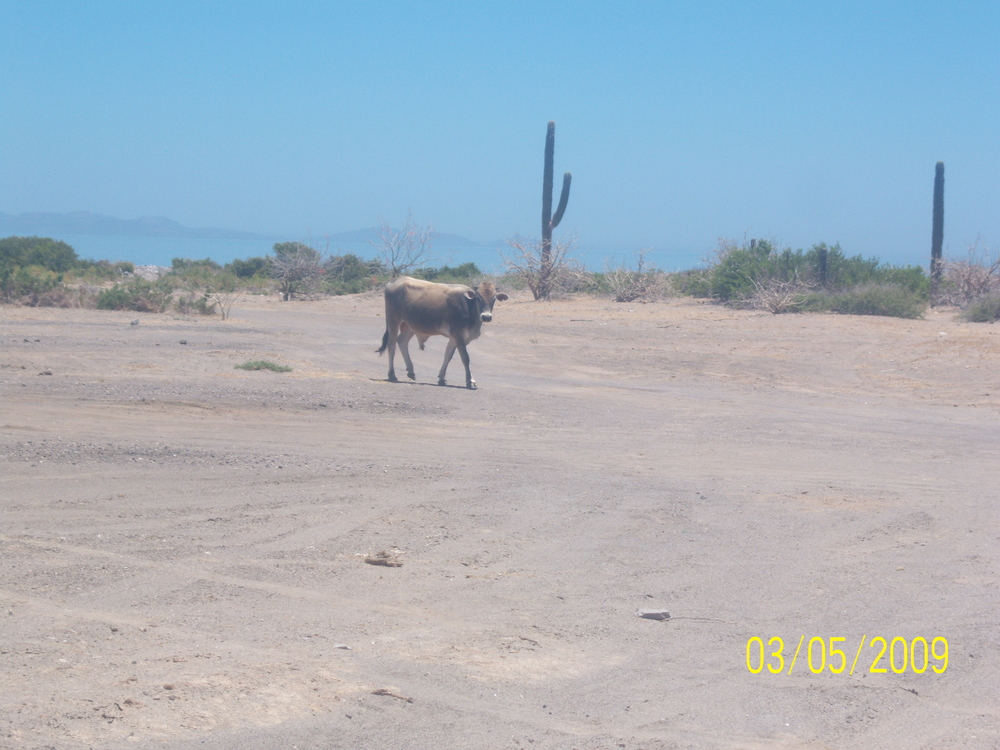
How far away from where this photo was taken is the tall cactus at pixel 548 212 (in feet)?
120

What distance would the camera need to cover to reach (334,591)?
5.93 m

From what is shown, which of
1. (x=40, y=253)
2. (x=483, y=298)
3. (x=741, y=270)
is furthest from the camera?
Result: (x=40, y=253)

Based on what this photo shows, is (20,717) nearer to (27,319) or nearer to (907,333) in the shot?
(27,319)

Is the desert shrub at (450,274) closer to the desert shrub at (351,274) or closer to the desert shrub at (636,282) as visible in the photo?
the desert shrub at (351,274)

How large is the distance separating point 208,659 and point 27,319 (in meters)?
19.8

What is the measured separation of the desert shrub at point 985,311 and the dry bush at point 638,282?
38.1 ft

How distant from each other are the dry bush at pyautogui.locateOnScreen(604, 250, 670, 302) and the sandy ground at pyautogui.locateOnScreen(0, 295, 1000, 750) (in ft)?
70.3

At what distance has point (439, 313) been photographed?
1527 centimetres

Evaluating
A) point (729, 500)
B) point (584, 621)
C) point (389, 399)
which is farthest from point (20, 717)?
point (389, 399)


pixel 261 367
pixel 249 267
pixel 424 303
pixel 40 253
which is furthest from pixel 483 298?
pixel 249 267

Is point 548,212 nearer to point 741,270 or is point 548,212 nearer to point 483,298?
point 741,270

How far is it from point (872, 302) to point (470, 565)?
2507 cm

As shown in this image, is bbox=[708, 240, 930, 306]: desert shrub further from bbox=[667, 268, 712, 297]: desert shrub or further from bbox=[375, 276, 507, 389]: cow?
bbox=[375, 276, 507, 389]: cow

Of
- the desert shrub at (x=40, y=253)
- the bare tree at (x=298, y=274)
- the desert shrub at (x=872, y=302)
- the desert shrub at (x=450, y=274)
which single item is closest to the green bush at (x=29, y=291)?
the bare tree at (x=298, y=274)
